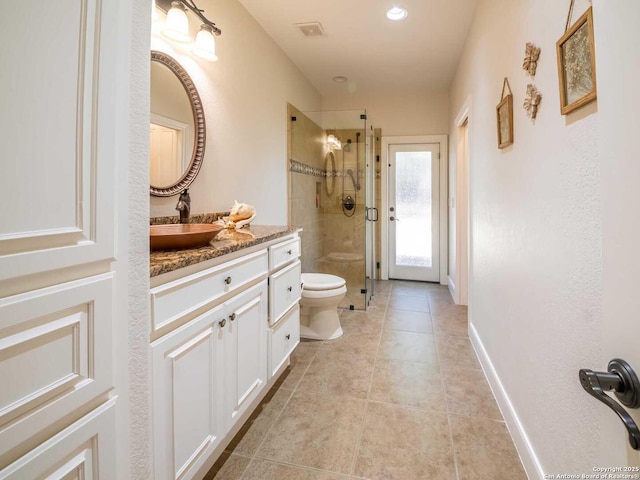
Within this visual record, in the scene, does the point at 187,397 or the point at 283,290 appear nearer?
the point at 187,397

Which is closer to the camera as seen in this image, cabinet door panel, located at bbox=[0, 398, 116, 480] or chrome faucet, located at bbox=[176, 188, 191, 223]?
cabinet door panel, located at bbox=[0, 398, 116, 480]

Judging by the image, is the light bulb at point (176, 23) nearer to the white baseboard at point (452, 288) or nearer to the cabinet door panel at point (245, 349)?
the cabinet door panel at point (245, 349)

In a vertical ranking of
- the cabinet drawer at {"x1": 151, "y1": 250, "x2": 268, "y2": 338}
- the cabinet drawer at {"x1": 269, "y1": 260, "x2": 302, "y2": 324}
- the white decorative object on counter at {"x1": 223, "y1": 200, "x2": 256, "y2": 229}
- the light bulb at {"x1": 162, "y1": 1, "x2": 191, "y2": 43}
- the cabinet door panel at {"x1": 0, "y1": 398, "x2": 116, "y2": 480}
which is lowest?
the cabinet door panel at {"x1": 0, "y1": 398, "x2": 116, "y2": 480}

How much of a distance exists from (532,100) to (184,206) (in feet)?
5.41

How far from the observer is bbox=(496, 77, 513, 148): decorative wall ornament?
165cm

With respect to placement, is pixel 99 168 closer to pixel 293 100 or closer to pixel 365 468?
pixel 365 468

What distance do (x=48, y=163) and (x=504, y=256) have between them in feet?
6.28

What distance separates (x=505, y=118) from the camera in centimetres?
173

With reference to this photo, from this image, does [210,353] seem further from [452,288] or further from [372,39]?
[452,288]

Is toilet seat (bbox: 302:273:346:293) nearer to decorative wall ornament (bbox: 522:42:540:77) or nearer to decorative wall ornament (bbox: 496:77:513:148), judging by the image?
decorative wall ornament (bbox: 496:77:513:148)

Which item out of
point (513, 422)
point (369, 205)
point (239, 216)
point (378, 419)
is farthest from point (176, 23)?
point (369, 205)

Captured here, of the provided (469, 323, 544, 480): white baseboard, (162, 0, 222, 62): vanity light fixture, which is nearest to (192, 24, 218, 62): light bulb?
(162, 0, 222, 62): vanity light fixture

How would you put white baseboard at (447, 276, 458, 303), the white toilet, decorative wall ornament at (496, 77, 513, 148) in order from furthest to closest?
white baseboard at (447, 276, 458, 303) → the white toilet → decorative wall ornament at (496, 77, 513, 148)

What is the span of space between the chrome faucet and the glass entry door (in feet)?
10.9
